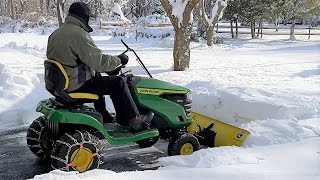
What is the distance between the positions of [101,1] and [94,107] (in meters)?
43.3

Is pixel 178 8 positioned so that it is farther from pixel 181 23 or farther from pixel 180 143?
pixel 180 143

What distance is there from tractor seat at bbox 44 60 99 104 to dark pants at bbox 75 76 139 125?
2.6 inches

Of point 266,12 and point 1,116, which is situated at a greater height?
point 266,12

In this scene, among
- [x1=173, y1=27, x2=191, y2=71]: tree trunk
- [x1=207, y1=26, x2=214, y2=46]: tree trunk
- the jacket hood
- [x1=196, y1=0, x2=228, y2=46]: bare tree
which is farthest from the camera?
[x1=207, y1=26, x2=214, y2=46]: tree trunk

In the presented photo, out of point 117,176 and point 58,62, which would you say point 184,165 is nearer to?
point 117,176

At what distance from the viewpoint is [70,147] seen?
4.45 metres

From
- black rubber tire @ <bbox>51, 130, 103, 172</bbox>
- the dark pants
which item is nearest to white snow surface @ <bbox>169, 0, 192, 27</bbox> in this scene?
the dark pants

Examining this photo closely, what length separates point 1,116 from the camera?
24.6 ft

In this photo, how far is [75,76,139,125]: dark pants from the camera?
4680 millimetres

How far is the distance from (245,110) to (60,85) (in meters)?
3.65

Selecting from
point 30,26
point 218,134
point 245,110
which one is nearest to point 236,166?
point 218,134


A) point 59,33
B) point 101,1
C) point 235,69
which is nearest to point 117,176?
point 59,33

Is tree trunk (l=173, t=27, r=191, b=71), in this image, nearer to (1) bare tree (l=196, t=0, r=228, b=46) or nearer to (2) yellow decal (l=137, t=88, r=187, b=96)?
(2) yellow decal (l=137, t=88, r=187, b=96)

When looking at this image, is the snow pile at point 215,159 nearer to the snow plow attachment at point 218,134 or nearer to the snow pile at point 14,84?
the snow plow attachment at point 218,134
